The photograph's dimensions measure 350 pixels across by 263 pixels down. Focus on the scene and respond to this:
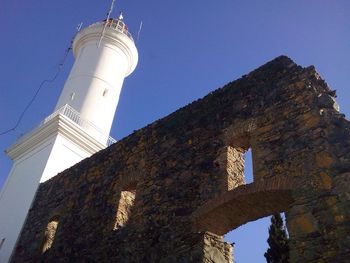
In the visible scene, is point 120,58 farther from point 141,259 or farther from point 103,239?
point 141,259

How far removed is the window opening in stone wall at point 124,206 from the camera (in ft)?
26.1

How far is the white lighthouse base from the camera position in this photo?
11.5m

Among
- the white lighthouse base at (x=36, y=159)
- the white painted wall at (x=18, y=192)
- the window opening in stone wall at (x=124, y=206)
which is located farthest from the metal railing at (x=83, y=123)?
the window opening in stone wall at (x=124, y=206)

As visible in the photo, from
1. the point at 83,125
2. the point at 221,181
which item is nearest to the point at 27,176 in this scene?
the point at 83,125

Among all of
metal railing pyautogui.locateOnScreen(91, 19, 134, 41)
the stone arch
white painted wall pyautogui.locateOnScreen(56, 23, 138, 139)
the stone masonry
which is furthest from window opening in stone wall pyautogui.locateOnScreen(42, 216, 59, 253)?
metal railing pyautogui.locateOnScreen(91, 19, 134, 41)

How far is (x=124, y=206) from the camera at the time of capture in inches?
326

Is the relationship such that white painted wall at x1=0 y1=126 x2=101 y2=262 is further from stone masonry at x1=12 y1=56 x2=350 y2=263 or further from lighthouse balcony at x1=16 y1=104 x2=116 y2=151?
stone masonry at x1=12 y1=56 x2=350 y2=263

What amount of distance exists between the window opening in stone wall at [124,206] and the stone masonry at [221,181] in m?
0.02

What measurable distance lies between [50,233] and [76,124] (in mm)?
4442

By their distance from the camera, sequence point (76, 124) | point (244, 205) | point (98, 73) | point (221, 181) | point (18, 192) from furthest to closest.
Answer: point (98, 73), point (76, 124), point (18, 192), point (221, 181), point (244, 205)

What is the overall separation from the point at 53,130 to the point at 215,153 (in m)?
7.54

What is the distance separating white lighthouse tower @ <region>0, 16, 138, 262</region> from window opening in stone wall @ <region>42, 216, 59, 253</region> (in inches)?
53.9

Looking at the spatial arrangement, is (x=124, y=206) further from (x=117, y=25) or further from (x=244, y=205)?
(x=117, y=25)

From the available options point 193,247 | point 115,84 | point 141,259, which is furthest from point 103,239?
point 115,84
